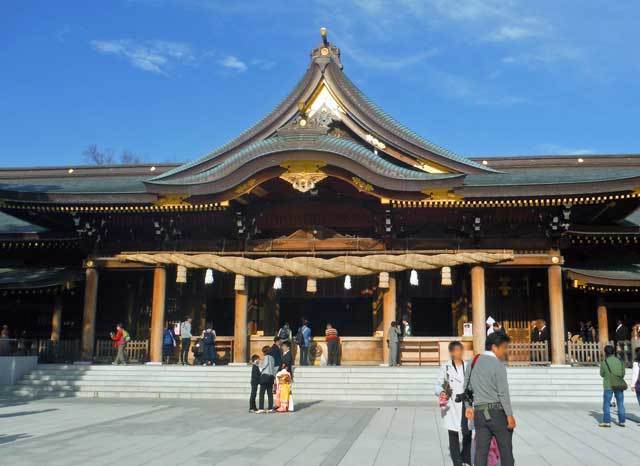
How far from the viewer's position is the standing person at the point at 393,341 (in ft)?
60.2

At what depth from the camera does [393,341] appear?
18.4 metres

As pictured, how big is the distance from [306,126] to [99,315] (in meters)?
10.9

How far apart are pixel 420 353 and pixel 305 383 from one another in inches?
167

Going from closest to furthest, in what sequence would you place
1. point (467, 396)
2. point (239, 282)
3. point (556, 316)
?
point (467, 396), point (556, 316), point (239, 282)

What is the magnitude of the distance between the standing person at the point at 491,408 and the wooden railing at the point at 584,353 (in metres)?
13.8

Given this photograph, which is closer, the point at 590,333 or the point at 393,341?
the point at 393,341

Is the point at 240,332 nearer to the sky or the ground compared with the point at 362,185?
nearer to the ground

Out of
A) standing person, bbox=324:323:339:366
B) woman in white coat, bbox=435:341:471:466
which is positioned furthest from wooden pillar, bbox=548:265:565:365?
woman in white coat, bbox=435:341:471:466

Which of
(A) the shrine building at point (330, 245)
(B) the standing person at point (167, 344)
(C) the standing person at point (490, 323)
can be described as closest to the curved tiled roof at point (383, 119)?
(A) the shrine building at point (330, 245)

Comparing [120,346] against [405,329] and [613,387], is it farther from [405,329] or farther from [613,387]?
[613,387]

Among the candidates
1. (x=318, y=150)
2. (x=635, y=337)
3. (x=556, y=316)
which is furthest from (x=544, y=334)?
(x=318, y=150)

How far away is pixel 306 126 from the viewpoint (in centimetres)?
1894

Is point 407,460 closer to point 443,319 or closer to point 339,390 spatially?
point 339,390

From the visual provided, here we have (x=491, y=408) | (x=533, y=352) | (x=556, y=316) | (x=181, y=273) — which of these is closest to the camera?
(x=491, y=408)
